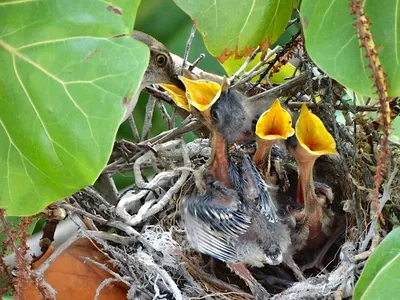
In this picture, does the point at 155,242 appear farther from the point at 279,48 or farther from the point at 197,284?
the point at 279,48

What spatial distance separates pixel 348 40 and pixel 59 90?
15.2 inches

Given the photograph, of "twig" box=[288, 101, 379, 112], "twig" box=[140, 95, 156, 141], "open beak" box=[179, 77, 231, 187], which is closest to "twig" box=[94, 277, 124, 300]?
"open beak" box=[179, 77, 231, 187]

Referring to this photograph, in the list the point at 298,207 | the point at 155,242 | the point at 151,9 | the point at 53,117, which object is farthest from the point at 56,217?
the point at 151,9

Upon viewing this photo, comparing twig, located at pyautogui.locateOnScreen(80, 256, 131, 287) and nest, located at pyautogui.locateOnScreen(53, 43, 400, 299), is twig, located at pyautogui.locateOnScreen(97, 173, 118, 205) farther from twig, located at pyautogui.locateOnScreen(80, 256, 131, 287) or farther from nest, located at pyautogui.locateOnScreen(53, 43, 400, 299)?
twig, located at pyautogui.locateOnScreen(80, 256, 131, 287)

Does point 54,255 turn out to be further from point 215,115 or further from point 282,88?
point 282,88

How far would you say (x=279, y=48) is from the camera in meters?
1.10

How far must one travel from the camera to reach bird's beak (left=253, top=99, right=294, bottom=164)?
896 millimetres

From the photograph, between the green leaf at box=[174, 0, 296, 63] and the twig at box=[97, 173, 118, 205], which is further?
the twig at box=[97, 173, 118, 205]

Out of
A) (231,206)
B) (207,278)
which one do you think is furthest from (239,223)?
(207,278)

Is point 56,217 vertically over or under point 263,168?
under

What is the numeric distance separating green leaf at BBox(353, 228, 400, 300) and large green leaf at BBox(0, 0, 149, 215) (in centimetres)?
38

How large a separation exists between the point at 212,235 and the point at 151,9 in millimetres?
845

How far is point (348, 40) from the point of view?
0.78 meters

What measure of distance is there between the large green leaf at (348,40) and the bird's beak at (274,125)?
0.46 ft
